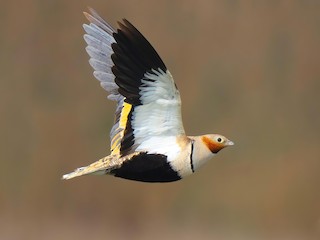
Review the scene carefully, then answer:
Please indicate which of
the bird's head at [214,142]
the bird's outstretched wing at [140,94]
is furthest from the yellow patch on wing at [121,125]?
the bird's head at [214,142]

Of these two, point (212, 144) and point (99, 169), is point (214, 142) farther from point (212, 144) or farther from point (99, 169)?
point (99, 169)

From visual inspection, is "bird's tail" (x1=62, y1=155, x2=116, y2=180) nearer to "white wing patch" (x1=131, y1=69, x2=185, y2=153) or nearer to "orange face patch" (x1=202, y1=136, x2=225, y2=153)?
"white wing patch" (x1=131, y1=69, x2=185, y2=153)

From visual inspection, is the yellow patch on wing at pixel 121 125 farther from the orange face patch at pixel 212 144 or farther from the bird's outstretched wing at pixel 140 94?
the orange face patch at pixel 212 144

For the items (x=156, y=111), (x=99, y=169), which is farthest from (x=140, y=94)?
(x=99, y=169)

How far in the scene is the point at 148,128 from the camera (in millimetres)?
1694

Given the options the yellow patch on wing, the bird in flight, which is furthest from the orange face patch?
the yellow patch on wing

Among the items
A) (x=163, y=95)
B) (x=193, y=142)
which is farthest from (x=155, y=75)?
(x=193, y=142)

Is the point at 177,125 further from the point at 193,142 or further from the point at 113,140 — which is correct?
the point at 113,140

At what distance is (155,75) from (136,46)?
0.07m

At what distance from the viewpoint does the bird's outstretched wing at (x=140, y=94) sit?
64.0 inches

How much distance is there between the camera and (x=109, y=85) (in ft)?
6.04

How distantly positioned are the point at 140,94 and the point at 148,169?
0.14 m

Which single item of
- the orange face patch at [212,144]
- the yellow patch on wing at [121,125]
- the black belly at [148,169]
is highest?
the yellow patch on wing at [121,125]

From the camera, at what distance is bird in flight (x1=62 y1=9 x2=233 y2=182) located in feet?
5.36
